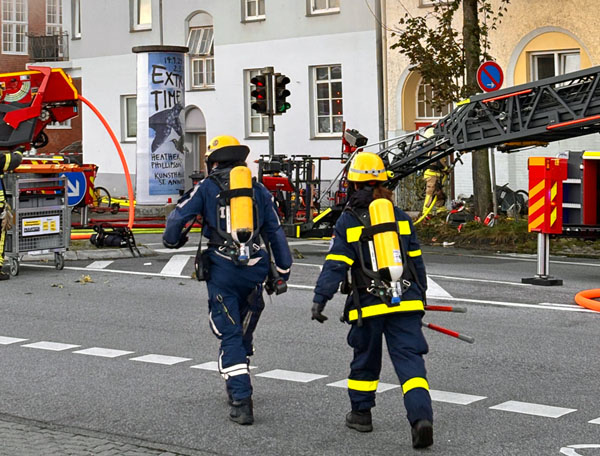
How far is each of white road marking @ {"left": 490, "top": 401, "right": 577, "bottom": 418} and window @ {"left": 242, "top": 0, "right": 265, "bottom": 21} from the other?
27.9 meters

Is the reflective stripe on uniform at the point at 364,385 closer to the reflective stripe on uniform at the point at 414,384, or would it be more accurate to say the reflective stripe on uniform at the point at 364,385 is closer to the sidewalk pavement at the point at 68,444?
the reflective stripe on uniform at the point at 414,384

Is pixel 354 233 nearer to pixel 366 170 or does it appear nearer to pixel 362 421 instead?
pixel 366 170

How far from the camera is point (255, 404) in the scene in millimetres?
8234

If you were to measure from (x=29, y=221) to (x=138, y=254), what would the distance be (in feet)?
9.42

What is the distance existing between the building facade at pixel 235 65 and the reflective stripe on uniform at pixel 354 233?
2415 cm

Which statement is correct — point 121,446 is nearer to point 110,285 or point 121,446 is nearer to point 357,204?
point 357,204

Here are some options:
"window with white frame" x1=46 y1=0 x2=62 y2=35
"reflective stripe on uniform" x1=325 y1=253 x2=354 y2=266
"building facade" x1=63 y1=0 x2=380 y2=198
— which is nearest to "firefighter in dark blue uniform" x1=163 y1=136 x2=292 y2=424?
"reflective stripe on uniform" x1=325 y1=253 x2=354 y2=266

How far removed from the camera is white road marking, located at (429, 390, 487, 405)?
820cm

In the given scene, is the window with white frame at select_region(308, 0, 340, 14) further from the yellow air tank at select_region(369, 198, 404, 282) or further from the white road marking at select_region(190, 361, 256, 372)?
the yellow air tank at select_region(369, 198, 404, 282)

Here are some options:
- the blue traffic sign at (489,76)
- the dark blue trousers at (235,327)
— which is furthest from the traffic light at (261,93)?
the dark blue trousers at (235,327)

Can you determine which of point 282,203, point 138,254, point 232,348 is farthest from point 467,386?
point 282,203

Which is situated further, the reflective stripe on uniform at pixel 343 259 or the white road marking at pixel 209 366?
the white road marking at pixel 209 366

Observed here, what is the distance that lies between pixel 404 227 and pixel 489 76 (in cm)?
1422

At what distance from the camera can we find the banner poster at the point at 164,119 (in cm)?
2933
